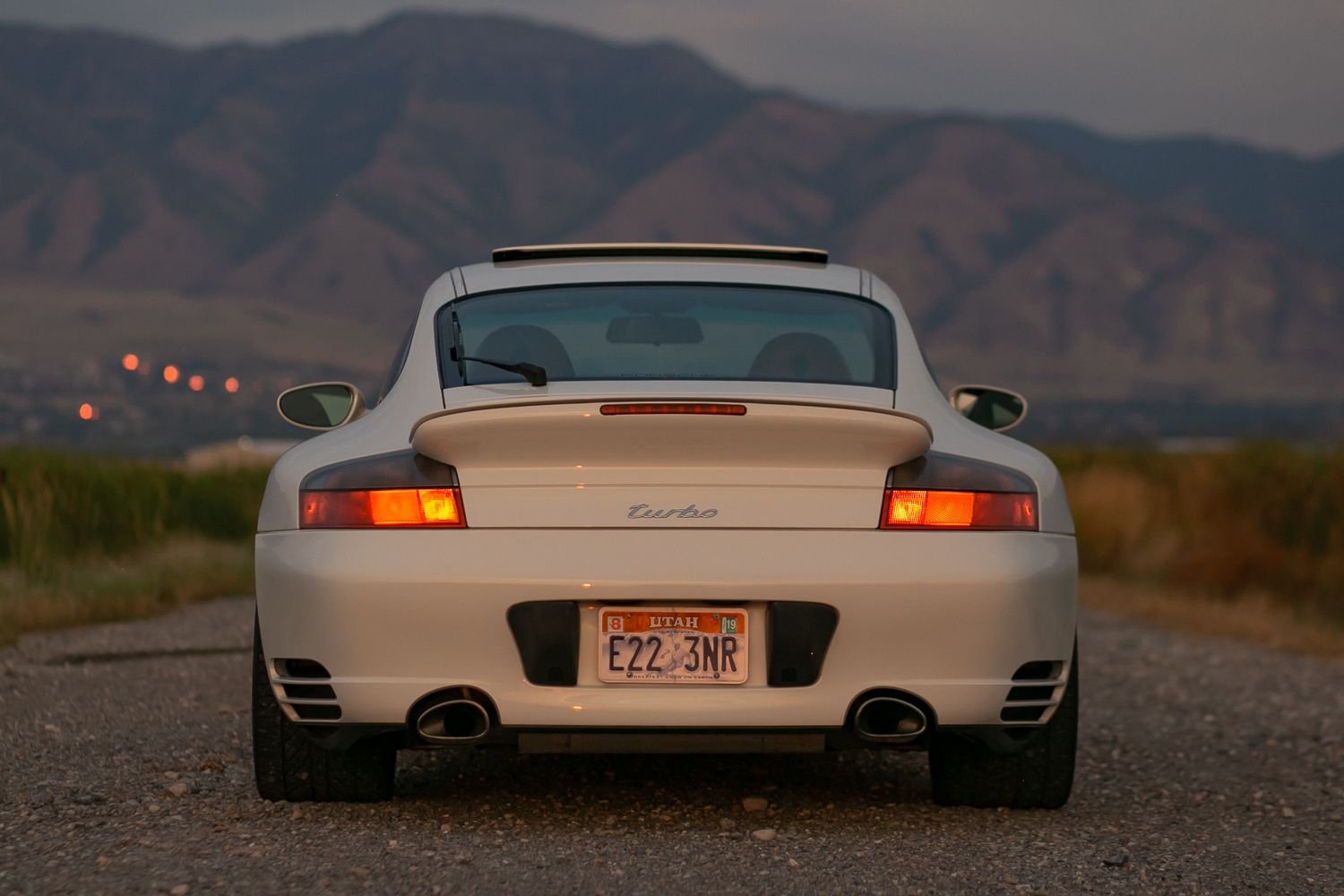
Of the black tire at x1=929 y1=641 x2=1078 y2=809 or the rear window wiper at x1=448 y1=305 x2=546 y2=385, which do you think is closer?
the rear window wiper at x1=448 y1=305 x2=546 y2=385

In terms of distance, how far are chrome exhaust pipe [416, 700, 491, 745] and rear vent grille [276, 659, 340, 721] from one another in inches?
8.8

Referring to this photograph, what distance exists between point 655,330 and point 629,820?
4.76 ft

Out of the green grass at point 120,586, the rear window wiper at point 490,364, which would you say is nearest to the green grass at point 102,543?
the green grass at point 120,586

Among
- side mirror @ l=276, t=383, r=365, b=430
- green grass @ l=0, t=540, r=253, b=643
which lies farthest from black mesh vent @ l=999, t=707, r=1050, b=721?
green grass @ l=0, t=540, r=253, b=643

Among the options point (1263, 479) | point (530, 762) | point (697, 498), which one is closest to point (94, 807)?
point (530, 762)

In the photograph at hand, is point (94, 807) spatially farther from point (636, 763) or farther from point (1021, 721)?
point (1021, 721)

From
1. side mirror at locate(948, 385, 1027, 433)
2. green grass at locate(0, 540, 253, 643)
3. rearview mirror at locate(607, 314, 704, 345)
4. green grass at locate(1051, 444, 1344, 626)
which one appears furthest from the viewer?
green grass at locate(1051, 444, 1344, 626)

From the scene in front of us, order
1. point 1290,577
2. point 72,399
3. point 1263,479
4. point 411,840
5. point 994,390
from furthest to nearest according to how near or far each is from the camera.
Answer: point 72,399 < point 1263,479 < point 1290,577 < point 994,390 < point 411,840

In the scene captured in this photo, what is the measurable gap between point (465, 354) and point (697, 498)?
1.01m

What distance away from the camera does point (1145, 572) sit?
17469 mm

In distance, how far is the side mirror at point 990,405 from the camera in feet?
18.7

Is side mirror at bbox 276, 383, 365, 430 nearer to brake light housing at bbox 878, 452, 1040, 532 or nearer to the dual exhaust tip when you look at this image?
the dual exhaust tip

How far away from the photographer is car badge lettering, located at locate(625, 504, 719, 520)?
441 cm

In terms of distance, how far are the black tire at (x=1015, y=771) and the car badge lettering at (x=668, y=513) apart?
40.9 inches
